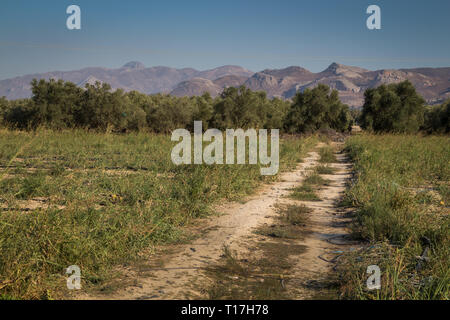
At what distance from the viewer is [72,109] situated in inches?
1120

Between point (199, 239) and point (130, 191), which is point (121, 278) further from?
point (130, 191)

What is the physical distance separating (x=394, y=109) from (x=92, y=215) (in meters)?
31.5

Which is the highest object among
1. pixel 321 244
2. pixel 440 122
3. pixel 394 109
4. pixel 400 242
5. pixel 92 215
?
pixel 394 109

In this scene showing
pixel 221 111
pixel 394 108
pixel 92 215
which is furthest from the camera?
pixel 221 111

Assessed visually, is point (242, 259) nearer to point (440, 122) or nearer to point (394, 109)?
point (394, 109)

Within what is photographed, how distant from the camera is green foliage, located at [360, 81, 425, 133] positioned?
29.9 metres

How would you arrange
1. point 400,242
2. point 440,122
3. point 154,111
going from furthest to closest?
point 154,111 < point 440,122 < point 400,242

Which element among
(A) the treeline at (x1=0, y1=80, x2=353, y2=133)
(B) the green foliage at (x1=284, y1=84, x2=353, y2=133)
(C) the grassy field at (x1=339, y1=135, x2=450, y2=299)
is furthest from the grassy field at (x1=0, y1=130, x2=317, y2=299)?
(B) the green foliage at (x1=284, y1=84, x2=353, y2=133)

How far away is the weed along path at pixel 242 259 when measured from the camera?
3061 millimetres

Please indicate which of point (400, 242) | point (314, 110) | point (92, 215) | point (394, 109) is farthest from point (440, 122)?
point (92, 215)

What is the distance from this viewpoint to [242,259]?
3.86m

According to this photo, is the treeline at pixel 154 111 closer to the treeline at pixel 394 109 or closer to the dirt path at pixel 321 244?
the treeline at pixel 394 109

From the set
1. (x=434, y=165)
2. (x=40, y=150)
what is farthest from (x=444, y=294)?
(x=40, y=150)
